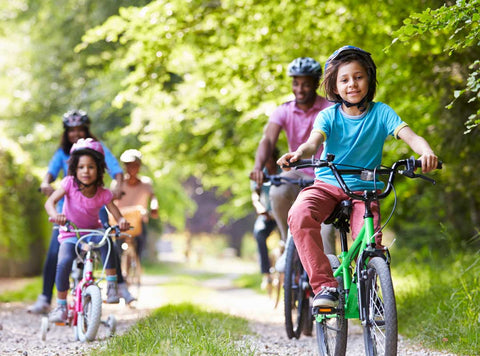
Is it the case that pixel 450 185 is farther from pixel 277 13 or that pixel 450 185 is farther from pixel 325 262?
pixel 325 262

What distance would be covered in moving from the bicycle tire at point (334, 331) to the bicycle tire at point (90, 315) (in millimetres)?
2018

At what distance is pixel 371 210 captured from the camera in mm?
4156

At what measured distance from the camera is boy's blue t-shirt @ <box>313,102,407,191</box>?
4262 mm

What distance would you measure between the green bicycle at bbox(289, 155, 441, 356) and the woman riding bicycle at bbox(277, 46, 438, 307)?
10 centimetres

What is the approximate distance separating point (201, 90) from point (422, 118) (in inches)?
141

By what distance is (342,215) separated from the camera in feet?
14.2

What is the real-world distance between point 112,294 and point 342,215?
2533 mm

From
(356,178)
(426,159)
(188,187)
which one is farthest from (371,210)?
(188,187)

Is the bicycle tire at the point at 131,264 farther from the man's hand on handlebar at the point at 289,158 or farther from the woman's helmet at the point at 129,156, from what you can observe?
the man's hand on handlebar at the point at 289,158


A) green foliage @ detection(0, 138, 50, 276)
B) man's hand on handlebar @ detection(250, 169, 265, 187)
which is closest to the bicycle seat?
man's hand on handlebar @ detection(250, 169, 265, 187)

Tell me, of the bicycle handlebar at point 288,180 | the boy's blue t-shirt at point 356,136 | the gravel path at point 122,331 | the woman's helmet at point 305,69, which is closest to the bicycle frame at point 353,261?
the boy's blue t-shirt at point 356,136

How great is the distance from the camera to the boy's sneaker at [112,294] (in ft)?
19.5

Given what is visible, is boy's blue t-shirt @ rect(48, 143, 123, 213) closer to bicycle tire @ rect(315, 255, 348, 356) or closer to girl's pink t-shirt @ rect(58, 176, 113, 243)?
girl's pink t-shirt @ rect(58, 176, 113, 243)

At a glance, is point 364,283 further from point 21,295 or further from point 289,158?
point 21,295
